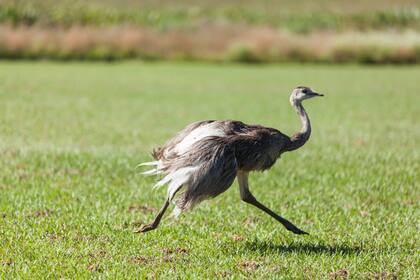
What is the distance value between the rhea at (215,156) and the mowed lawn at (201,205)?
47 cm

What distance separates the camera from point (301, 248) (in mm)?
6816

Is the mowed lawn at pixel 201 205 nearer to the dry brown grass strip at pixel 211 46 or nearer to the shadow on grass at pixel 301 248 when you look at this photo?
the shadow on grass at pixel 301 248

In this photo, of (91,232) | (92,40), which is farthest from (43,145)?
(92,40)

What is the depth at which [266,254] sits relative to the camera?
655 cm

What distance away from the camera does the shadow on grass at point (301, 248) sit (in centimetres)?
666

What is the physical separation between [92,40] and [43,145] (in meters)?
26.0

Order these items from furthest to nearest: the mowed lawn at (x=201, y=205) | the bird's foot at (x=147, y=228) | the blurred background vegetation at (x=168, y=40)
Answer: the blurred background vegetation at (x=168, y=40), the bird's foot at (x=147, y=228), the mowed lawn at (x=201, y=205)

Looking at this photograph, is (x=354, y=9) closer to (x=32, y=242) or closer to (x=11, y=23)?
(x=11, y=23)

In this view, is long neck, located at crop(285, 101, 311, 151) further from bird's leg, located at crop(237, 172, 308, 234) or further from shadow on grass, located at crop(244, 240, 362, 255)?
shadow on grass, located at crop(244, 240, 362, 255)

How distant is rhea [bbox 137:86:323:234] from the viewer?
249 inches

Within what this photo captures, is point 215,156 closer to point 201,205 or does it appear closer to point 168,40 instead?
point 201,205

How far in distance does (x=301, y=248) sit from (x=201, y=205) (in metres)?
2.11

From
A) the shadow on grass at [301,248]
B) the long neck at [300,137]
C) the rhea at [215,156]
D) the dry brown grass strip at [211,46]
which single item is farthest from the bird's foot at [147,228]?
the dry brown grass strip at [211,46]

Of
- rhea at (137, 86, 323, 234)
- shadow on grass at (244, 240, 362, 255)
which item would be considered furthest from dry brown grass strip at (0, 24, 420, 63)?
shadow on grass at (244, 240, 362, 255)
